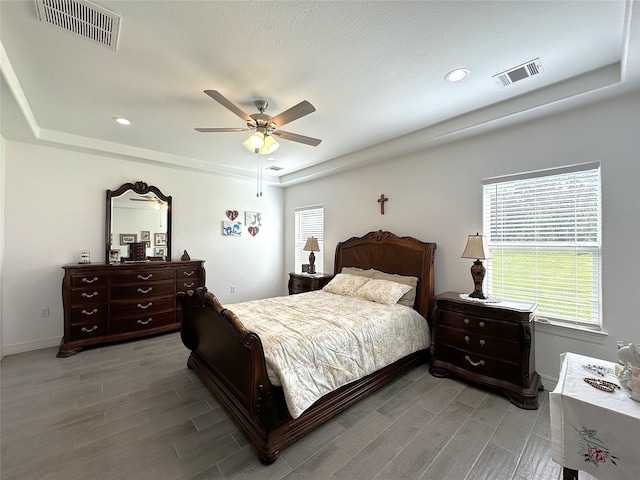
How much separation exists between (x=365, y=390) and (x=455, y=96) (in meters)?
2.90

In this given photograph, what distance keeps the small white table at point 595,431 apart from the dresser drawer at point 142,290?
4437mm

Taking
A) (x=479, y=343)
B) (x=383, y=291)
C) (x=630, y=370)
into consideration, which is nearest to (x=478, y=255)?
(x=479, y=343)

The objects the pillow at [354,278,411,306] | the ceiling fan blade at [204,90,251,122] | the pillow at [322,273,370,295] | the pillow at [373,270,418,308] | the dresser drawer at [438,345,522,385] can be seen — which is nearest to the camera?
the ceiling fan blade at [204,90,251,122]

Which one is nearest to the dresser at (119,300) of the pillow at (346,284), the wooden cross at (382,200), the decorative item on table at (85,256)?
the decorative item on table at (85,256)

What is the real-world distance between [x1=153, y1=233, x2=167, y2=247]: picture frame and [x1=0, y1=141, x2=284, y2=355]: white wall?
0.15m

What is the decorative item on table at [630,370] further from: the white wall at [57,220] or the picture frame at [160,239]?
the picture frame at [160,239]

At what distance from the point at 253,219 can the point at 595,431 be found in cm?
523

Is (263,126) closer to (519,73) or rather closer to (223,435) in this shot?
(519,73)

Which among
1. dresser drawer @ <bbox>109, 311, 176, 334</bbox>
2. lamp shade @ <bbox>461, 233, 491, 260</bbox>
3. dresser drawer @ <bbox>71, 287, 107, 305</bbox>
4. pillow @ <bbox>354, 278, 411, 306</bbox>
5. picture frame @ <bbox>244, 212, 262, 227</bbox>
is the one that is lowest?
dresser drawer @ <bbox>109, 311, 176, 334</bbox>

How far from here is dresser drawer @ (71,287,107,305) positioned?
3.43m

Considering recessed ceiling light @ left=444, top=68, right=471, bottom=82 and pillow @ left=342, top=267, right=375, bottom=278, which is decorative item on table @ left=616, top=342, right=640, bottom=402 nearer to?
recessed ceiling light @ left=444, top=68, right=471, bottom=82

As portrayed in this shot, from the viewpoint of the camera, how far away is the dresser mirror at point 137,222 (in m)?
4.05

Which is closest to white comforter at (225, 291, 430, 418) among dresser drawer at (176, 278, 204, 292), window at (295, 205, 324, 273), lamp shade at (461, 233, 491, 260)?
lamp shade at (461, 233, 491, 260)

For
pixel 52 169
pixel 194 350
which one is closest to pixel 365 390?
pixel 194 350
